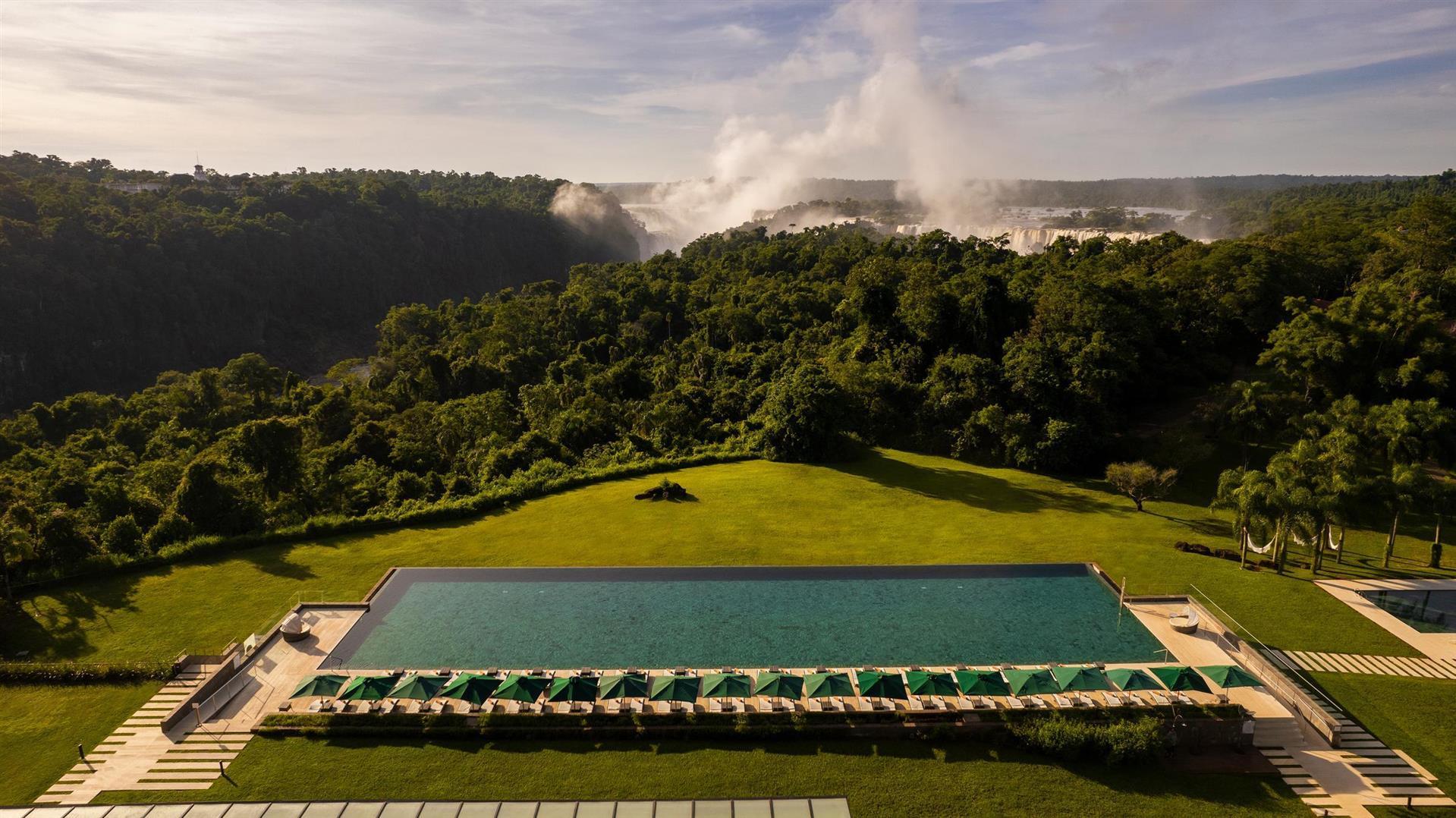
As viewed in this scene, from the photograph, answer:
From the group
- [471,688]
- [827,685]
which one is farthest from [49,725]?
[827,685]

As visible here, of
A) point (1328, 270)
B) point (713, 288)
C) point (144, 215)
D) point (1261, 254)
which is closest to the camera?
point (1261, 254)

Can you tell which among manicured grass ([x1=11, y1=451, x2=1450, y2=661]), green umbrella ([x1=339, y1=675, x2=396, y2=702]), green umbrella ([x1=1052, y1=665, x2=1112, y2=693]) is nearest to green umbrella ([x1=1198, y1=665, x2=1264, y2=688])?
green umbrella ([x1=1052, y1=665, x2=1112, y2=693])

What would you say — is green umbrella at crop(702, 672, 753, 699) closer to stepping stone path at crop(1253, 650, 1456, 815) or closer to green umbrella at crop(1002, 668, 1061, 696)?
green umbrella at crop(1002, 668, 1061, 696)

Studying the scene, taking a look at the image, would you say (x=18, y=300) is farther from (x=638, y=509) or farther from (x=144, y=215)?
(x=638, y=509)

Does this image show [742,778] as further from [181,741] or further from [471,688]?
[181,741]

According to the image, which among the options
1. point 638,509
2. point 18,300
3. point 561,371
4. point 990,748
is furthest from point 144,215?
point 990,748

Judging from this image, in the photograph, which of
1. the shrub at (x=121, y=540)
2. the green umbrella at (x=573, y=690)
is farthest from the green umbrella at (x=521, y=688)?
the shrub at (x=121, y=540)
